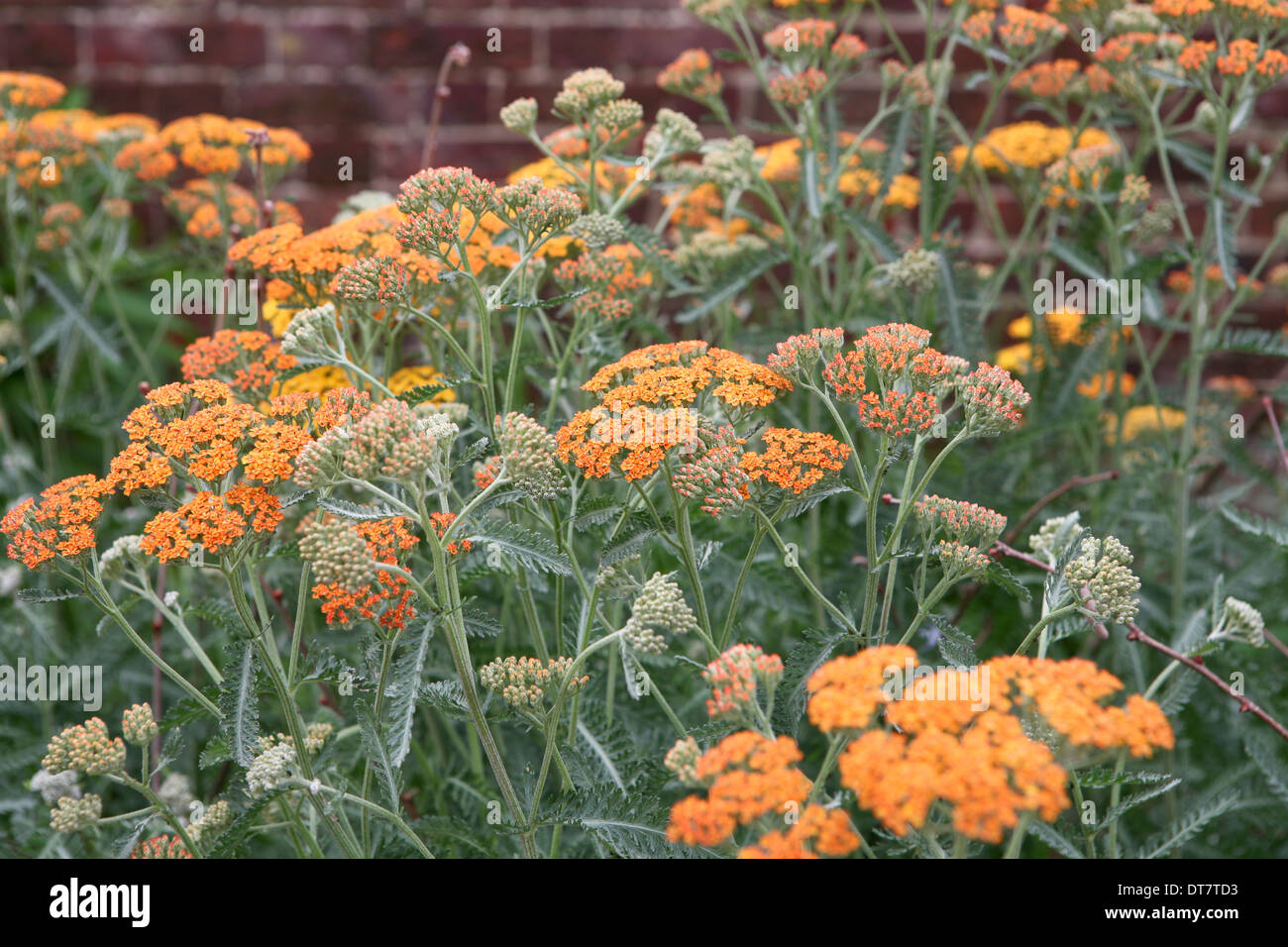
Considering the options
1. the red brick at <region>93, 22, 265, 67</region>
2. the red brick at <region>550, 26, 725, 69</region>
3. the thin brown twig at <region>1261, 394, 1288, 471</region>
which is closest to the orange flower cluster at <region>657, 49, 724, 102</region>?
the red brick at <region>550, 26, 725, 69</region>

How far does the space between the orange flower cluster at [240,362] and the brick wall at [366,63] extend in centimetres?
207

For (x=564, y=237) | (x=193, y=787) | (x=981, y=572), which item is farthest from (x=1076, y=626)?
(x=193, y=787)

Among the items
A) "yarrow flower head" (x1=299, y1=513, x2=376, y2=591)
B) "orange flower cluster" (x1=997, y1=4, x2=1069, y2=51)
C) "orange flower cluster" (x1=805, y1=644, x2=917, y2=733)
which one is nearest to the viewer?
"orange flower cluster" (x1=805, y1=644, x2=917, y2=733)

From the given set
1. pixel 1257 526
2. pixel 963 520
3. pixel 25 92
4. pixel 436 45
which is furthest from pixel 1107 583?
pixel 436 45

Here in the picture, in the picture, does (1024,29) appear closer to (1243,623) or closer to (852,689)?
(1243,623)

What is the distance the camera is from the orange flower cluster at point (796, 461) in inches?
60.0

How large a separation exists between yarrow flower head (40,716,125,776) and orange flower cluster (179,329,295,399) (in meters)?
0.65

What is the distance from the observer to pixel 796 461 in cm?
154

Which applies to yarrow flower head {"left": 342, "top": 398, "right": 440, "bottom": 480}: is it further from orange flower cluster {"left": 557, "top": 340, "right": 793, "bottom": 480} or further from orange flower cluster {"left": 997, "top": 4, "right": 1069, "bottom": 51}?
orange flower cluster {"left": 997, "top": 4, "right": 1069, "bottom": 51}

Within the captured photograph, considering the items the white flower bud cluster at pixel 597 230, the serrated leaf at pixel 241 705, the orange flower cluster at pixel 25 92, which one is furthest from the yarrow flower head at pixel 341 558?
the orange flower cluster at pixel 25 92

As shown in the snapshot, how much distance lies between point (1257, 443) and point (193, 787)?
11.3ft

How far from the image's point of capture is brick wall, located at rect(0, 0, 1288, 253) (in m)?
3.81

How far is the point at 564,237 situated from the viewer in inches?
87.7

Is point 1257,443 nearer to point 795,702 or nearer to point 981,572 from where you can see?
point 981,572
